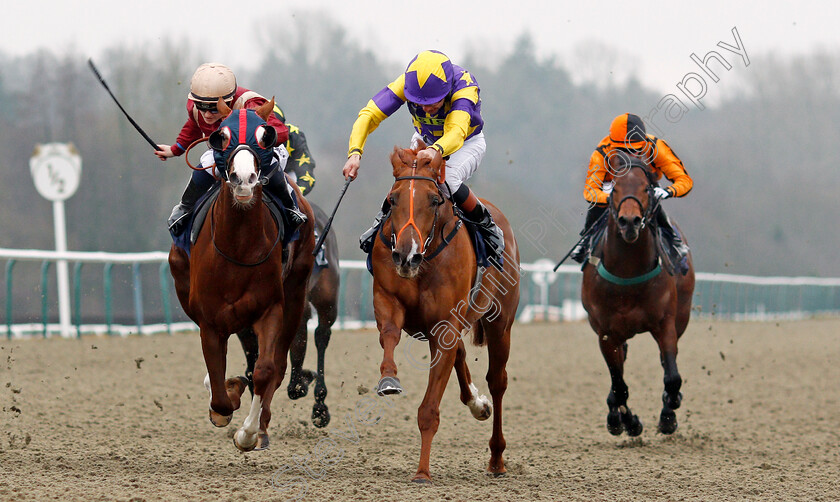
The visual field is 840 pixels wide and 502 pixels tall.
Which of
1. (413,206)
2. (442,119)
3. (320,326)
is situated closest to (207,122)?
(442,119)

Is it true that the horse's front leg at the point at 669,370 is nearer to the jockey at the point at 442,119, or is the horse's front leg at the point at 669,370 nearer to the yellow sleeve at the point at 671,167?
the yellow sleeve at the point at 671,167

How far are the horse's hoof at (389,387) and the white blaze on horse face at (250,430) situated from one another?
3.01 ft

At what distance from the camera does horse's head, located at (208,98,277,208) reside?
177 inches

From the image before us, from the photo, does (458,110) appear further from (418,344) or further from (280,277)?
(418,344)

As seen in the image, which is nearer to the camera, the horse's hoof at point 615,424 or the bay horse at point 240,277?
the bay horse at point 240,277

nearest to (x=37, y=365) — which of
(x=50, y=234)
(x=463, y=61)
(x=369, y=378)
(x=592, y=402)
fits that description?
(x=369, y=378)

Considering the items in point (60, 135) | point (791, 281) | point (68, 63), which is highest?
point (68, 63)

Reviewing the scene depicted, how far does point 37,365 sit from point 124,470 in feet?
14.6

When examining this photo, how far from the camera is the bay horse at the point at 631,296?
6645mm

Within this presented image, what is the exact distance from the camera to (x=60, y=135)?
21812 millimetres

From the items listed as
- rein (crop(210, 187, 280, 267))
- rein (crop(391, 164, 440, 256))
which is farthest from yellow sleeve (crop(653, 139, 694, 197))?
rein (crop(210, 187, 280, 267))

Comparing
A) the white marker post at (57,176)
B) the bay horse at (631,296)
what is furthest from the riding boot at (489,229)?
the white marker post at (57,176)

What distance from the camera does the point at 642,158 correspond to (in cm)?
688

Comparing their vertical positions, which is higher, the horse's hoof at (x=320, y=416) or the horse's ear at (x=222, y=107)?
the horse's ear at (x=222, y=107)
